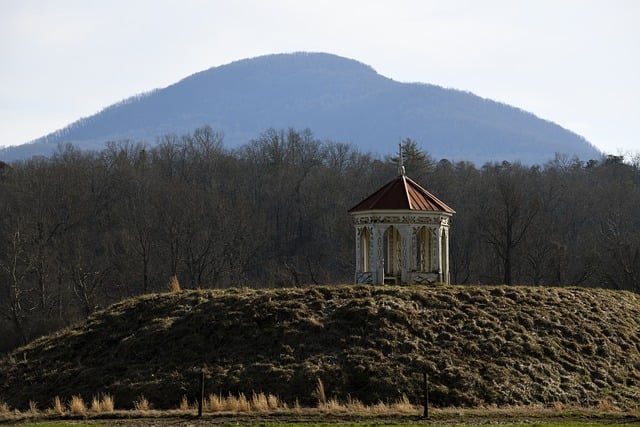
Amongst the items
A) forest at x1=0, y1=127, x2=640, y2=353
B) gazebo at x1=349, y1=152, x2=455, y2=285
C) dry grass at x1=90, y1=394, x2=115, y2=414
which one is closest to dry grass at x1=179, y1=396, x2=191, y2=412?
dry grass at x1=90, y1=394, x2=115, y2=414

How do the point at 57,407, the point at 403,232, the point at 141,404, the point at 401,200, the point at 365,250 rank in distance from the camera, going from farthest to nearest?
the point at 365,250, the point at 401,200, the point at 403,232, the point at 141,404, the point at 57,407

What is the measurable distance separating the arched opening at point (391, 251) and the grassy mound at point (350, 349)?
5.05 meters

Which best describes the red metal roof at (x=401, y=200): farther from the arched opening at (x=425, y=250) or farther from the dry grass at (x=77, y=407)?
the dry grass at (x=77, y=407)

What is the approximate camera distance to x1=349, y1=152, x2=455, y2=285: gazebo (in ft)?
130

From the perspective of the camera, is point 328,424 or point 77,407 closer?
A: point 328,424

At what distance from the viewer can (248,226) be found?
83.3 m

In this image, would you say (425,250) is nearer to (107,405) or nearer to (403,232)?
(403,232)

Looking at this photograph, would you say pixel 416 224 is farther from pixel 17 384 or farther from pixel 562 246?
pixel 562 246

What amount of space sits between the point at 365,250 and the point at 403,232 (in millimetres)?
2010

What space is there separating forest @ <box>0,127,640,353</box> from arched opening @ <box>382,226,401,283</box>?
749 inches

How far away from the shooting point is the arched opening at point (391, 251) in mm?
41312

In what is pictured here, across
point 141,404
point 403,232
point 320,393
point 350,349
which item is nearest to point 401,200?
point 403,232

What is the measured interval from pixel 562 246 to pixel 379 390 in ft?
166

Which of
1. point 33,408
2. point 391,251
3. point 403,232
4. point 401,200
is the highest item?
point 401,200
